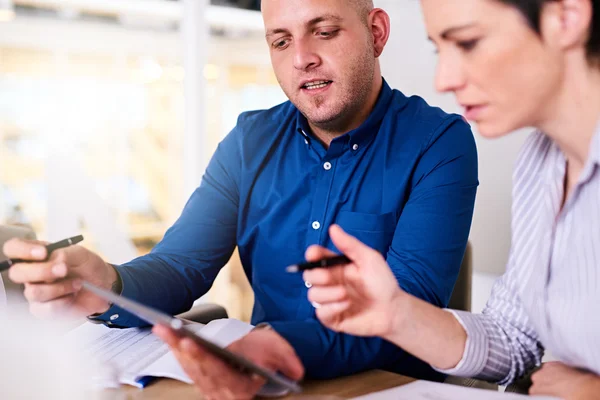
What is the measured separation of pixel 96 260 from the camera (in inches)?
46.8

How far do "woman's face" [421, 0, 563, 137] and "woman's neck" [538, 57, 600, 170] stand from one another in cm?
2

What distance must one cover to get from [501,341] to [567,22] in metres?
0.55

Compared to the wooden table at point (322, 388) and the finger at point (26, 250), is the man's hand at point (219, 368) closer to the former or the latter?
the wooden table at point (322, 388)

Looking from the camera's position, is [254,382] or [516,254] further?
[516,254]

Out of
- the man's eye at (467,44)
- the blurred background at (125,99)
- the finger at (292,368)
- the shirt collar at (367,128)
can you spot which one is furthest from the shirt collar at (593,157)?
the blurred background at (125,99)

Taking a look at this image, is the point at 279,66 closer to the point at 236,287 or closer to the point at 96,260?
the point at 96,260

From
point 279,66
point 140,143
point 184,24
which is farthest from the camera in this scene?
point 140,143

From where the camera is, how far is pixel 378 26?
159 cm

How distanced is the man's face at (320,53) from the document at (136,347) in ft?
2.05

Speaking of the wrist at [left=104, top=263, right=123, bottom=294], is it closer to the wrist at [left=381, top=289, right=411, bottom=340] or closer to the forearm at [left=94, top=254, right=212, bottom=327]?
the forearm at [left=94, top=254, right=212, bottom=327]

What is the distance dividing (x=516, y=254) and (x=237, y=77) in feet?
9.47

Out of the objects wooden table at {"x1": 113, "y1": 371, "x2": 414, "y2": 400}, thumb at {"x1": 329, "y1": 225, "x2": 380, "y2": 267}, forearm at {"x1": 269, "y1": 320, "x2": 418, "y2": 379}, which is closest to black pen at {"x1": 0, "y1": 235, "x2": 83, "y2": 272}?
wooden table at {"x1": 113, "y1": 371, "x2": 414, "y2": 400}

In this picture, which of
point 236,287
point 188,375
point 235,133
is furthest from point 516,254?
point 236,287

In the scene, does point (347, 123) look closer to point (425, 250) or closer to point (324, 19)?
point (324, 19)
